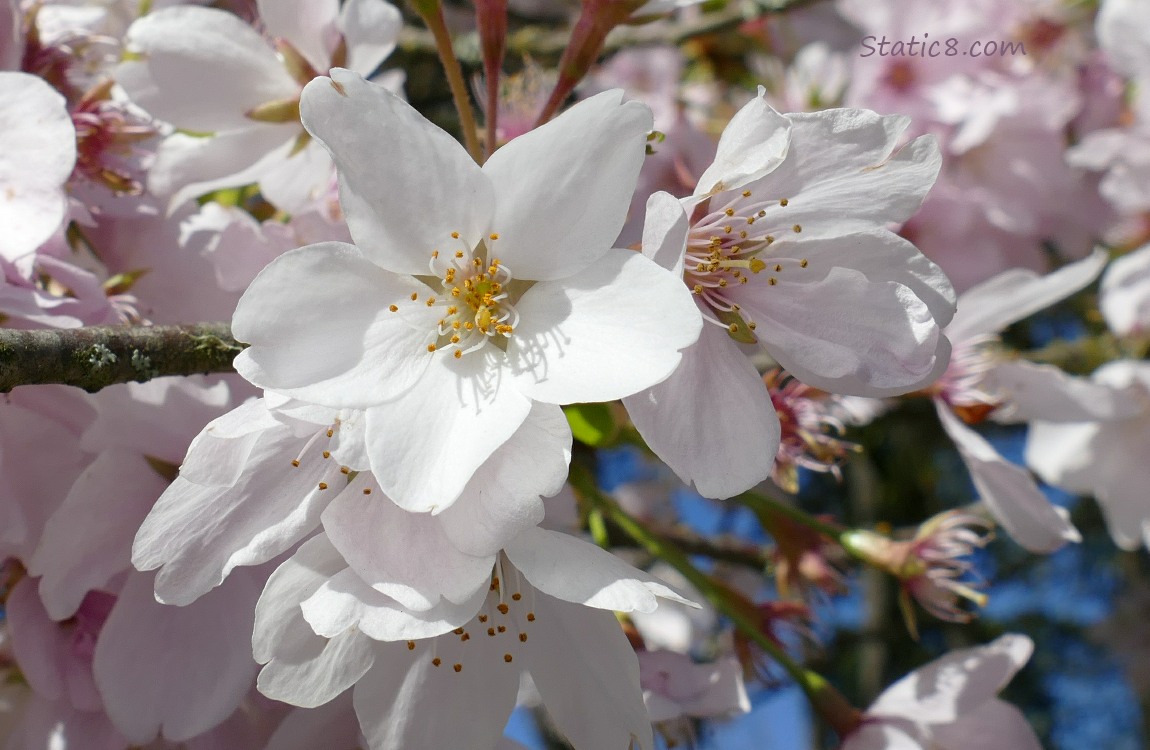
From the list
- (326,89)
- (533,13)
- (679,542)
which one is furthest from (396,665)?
(533,13)

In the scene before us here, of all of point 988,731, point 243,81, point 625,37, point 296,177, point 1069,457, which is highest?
point 243,81

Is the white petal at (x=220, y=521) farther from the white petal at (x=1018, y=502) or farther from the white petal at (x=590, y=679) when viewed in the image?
the white petal at (x=1018, y=502)

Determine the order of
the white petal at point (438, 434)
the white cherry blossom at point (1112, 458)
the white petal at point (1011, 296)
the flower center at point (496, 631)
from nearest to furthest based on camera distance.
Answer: the white petal at point (438, 434) < the flower center at point (496, 631) < the white petal at point (1011, 296) < the white cherry blossom at point (1112, 458)

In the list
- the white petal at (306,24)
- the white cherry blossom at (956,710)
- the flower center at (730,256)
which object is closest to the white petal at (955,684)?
the white cherry blossom at (956,710)

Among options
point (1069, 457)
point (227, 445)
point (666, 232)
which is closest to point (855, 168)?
point (666, 232)

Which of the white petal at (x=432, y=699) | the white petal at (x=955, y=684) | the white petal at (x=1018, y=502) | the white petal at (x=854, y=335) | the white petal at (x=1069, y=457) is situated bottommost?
the white petal at (x=1069, y=457)

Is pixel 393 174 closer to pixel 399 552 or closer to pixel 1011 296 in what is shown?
pixel 399 552

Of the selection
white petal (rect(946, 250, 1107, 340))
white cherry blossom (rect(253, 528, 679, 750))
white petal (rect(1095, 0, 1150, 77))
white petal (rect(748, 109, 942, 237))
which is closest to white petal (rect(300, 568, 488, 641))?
white cherry blossom (rect(253, 528, 679, 750))
